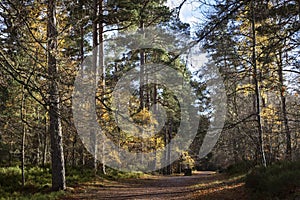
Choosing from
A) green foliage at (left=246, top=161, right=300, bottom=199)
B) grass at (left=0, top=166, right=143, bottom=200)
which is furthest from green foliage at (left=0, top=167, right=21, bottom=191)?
green foliage at (left=246, top=161, right=300, bottom=199)

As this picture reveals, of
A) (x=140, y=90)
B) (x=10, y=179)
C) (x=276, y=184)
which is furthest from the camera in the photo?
(x=140, y=90)

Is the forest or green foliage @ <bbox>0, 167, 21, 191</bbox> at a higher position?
the forest

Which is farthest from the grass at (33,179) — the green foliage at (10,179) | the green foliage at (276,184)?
the green foliage at (276,184)

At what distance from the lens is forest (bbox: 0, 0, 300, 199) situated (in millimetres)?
4879

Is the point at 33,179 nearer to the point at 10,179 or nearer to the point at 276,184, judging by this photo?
the point at 10,179

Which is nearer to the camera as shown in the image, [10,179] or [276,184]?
[276,184]

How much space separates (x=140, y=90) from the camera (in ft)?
71.0

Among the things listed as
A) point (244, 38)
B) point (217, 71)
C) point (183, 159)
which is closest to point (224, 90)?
point (217, 71)

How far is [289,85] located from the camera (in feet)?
38.1

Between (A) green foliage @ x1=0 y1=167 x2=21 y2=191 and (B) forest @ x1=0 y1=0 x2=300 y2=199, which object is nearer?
(B) forest @ x1=0 y1=0 x2=300 y2=199

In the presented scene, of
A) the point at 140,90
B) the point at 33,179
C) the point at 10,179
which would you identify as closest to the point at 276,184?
the point at 33,179

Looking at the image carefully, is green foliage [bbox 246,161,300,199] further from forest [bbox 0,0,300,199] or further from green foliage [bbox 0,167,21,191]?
green foliage [bbox 0,167,21,191]

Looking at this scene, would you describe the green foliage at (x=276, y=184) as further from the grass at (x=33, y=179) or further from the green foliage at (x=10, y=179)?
the green foliage at (x=10, y=179)

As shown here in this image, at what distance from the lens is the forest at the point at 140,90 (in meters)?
4.88
